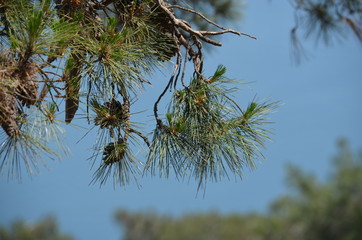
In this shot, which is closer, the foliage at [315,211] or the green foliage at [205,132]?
the green foliage at [205,132]

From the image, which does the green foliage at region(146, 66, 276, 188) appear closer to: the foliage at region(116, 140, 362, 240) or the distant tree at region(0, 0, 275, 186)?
the distant tree at region(0, 0, 275, 186)

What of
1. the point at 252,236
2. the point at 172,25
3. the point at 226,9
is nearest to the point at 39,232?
the point at 252,236

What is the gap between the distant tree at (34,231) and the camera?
28.1 ft

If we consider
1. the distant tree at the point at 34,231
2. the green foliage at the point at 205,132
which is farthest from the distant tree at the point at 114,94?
the distant tree at the point at 34,231

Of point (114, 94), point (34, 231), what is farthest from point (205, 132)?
point (34, 231)

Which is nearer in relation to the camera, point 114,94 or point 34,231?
point 114,94

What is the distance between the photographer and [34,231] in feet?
28.7

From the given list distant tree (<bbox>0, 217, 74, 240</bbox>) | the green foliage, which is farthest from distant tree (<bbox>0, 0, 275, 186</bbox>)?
distant tree (<bbox>0, 217, 74, 240</bbox>)

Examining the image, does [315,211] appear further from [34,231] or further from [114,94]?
[114,94]

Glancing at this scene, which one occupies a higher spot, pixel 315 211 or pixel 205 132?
pixel 315 211

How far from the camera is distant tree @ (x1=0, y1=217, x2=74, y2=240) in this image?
28.1ft

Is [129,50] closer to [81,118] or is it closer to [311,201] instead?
[81,118]

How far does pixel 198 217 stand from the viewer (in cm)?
1271

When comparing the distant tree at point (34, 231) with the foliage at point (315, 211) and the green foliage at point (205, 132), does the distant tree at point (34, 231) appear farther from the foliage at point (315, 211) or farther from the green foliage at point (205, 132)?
the green foliage at point (205, 132)
